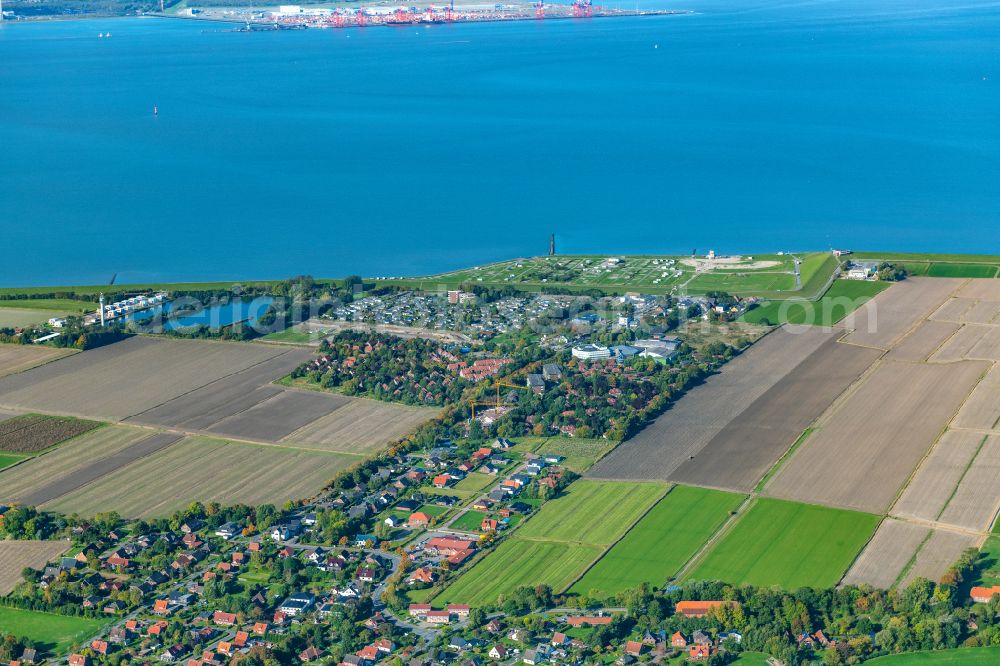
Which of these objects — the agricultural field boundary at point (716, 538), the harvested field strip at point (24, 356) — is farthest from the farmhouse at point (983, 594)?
the harvested field strip at point (24, 356)

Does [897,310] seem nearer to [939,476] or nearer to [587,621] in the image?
[939,476]

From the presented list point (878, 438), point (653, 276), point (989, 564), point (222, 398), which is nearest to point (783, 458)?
point (878, 438)

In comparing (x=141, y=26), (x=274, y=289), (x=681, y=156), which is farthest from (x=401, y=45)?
(x=274, y=289)

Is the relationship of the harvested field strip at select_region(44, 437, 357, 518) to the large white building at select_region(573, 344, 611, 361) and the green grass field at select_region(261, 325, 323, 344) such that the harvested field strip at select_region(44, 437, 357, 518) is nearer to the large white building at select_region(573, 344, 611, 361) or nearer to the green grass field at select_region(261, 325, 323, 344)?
the green grass field at select_region(261, 325, 323, 344)

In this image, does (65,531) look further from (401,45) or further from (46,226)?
(401,45)

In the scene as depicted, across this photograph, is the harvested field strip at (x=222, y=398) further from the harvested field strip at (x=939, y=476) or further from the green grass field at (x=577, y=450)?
the harvested field strip at (x=939, y=476)

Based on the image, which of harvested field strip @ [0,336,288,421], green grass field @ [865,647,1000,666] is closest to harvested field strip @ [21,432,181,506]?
harvested field strip @ [0,336,288,421]
